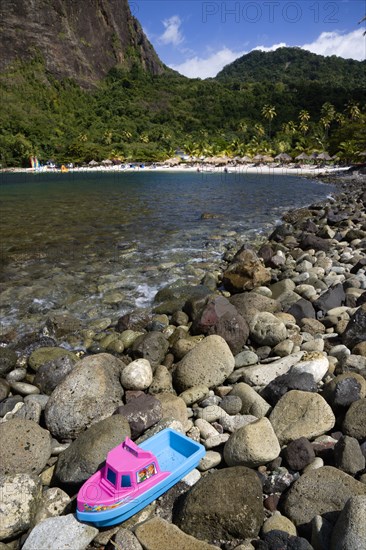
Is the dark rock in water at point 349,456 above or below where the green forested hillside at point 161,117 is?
below

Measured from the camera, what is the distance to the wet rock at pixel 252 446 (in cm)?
477

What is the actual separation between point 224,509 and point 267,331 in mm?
4189

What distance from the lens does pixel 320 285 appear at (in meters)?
10.9

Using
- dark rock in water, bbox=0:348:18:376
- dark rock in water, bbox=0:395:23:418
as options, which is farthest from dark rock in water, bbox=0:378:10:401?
dark rock in water, bbox=0:348:18:376

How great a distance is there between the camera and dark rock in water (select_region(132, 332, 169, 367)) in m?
7.62

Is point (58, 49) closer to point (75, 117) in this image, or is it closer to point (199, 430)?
point (75, 117)

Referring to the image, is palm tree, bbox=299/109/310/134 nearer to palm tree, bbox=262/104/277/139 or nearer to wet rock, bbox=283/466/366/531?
palm tree, bbox=262/104/277/139

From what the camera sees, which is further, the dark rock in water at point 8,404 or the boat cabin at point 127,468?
the dark rock in water at point 8,404

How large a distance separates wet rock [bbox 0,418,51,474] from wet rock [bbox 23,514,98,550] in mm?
973

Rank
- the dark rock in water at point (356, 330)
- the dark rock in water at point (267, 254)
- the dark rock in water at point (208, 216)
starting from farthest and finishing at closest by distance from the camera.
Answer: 1. the dark rock in water at point (208, 216)
2. the dark rock in water at point (267, 254)
3. the dark rock in water at point (356, 330)

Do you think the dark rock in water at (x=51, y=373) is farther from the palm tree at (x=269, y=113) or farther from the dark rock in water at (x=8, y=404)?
the palm tree at (x=269, y=113)

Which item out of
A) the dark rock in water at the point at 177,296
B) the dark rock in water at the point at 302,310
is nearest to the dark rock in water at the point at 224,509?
the dark rock in water at the point at 302,310

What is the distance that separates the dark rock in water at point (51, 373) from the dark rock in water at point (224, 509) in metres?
3.44

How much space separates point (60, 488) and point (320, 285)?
8323 mm
